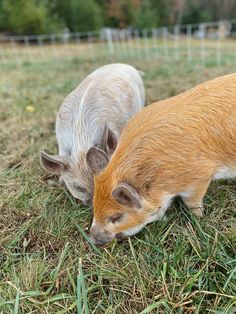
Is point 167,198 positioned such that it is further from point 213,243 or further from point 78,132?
point 78,132

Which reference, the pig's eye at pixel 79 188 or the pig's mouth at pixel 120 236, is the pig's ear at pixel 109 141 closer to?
the pig's eye at pixel 79 188

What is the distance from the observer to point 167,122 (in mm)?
3363

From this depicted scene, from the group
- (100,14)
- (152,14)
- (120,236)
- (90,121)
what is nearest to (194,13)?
(152,14)

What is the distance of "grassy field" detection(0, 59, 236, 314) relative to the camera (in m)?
2.81

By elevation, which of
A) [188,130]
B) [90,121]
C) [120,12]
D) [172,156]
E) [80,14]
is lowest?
[120,12]

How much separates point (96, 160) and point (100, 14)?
31733mm

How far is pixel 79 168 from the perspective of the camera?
398 cm

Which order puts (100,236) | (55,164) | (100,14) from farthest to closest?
(100,14)
(55,164)
(100,236)

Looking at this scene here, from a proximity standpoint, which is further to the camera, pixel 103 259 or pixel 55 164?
pixel 55 164

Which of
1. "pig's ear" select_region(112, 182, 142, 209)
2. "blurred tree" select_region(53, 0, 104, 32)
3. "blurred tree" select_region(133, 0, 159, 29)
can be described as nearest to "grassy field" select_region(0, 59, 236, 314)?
"pig's ear" select_region(112, 182, 142, 209)

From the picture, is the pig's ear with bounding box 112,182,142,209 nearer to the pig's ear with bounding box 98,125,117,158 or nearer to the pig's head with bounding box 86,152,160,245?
the pig's head with bounding box 86,152,160,245

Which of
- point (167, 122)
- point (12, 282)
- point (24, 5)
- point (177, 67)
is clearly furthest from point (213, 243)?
point (24, 5)

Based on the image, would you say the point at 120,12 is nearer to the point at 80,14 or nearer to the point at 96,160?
the point at 80,14

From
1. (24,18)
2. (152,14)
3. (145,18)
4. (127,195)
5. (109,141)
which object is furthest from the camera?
(152,14)
